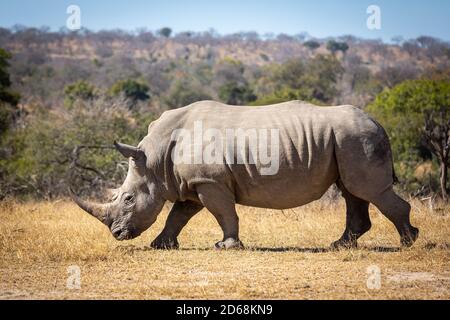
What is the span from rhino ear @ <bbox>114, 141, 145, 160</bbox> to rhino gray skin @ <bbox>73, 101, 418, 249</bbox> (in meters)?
0.01

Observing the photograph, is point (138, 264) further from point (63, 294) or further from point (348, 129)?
point (348, 129)

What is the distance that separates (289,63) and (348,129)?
37.4 meters

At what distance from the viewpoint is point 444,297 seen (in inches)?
281

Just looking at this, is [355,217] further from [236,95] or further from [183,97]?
[236,95]

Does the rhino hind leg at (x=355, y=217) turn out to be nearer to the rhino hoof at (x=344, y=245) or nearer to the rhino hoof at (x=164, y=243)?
the rhino hoof at (x=344, y=245)

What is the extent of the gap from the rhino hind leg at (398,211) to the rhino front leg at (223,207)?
1.87 m

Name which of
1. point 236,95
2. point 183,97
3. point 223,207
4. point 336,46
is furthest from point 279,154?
point 336,46

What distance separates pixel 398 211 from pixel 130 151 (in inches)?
143

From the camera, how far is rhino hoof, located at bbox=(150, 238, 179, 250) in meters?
10.8

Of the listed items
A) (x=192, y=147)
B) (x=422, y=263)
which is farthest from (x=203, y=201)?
(x=422, y=263)

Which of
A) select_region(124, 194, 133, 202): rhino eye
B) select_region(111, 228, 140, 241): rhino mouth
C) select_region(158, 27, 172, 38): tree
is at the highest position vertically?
select_region(158, 27, 172, 38): tree

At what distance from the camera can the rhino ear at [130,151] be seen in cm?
1046

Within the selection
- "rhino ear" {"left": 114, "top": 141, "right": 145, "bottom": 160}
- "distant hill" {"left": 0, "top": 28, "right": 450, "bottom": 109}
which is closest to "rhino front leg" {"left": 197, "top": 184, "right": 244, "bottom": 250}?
"rhino ear" {"left": 114, "top": 141, "right": 145, "bottom": 160}

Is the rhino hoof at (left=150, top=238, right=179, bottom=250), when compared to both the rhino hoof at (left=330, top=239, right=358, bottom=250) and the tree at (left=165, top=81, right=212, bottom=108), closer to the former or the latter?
the rhino hoof at (left=330, top=239, right=358, bottom=250)
